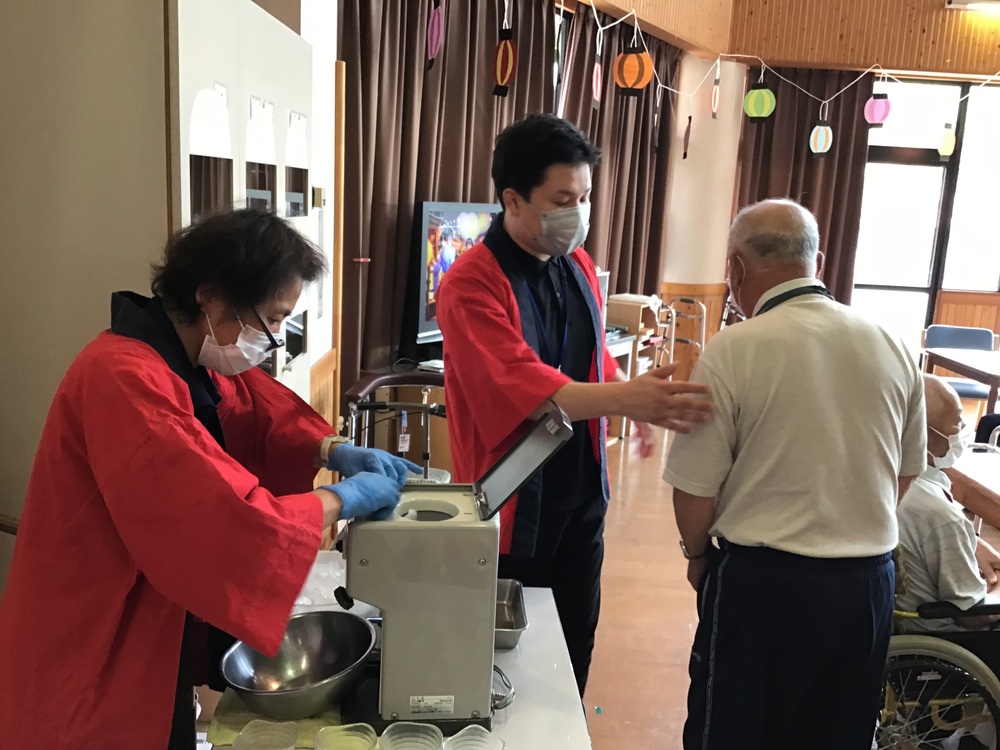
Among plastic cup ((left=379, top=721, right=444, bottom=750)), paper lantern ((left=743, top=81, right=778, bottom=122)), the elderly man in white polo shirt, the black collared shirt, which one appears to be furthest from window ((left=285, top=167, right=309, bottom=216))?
paper lantern ((left=743, top=81, right=778, bottom=122))

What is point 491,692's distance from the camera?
1178 millimetres

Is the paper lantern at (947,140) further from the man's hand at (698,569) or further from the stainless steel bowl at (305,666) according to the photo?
the stainless steel bowl at (305,666)

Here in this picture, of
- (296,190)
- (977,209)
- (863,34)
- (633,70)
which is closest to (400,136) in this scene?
(633,70)

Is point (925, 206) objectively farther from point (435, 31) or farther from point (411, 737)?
point (411, 737)

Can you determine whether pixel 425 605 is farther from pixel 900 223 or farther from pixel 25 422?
pixel 900 223

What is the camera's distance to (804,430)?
4.55 feet

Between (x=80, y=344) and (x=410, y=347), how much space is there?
2.42 m

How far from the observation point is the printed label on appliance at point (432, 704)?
1144 mm

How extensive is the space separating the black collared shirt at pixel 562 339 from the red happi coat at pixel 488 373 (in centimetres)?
4

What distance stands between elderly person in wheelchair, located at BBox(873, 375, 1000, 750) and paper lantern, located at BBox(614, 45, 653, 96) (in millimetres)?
2552

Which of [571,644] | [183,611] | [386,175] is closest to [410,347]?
[386,175]

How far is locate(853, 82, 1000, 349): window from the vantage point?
6.75 metres

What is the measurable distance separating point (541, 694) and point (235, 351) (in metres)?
0.68

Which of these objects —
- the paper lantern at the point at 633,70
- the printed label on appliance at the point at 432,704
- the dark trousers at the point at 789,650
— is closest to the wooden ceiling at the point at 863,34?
the paper lantern at the point at 633,70
